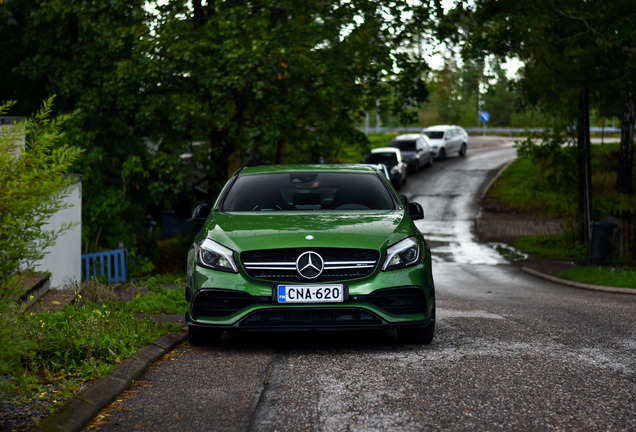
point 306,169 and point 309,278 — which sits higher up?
point 306,169

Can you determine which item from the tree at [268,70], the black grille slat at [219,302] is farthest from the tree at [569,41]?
the black grille slat at [219,302]

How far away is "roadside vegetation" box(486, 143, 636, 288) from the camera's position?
2106cm

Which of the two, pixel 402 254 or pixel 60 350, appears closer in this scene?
pixel 60 350

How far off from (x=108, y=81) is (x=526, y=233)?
16.5 m

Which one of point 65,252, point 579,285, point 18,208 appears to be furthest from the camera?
point 579,285

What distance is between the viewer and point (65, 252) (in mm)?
16062

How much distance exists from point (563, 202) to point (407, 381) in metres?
29.9

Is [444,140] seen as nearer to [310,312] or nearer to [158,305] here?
[158,305]

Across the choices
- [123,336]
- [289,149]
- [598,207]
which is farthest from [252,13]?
[123,336]

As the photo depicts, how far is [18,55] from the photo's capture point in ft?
83.6

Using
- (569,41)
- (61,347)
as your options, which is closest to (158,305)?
(61,347)

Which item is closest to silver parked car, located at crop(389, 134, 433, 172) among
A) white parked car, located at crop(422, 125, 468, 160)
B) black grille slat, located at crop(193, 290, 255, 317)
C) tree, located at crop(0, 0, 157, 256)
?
white parked car, located at crop(422, 125, 468, 160)

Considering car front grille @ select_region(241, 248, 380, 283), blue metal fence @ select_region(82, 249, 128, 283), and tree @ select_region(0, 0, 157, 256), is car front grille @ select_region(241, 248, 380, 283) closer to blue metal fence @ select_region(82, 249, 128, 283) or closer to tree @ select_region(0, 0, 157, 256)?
blue metal fence @ select_region(82, 249, 128, 283)

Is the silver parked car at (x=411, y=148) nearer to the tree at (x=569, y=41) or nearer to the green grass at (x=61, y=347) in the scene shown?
the tree at (x=569, y=41)
